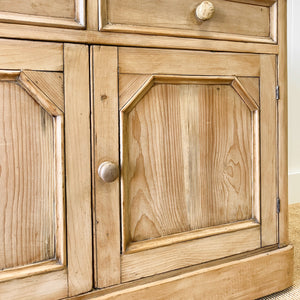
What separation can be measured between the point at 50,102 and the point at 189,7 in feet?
1.12

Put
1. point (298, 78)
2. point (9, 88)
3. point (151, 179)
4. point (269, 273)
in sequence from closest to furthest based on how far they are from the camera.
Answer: point (9, 88) < point (151, 179) < point (269, 273) < point (298, 78)

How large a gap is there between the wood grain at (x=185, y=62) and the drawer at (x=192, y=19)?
4 centimetres

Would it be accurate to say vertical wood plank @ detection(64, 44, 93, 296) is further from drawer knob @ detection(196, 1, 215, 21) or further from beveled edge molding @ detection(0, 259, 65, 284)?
drawer knob @ detection(196, 1, 215, 21)

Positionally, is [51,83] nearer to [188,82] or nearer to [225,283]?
[188,82]

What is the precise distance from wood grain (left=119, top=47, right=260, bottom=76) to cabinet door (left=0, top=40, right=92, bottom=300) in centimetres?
9

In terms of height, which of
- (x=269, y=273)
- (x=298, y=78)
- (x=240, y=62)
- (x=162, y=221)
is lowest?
(x=269, y=273)

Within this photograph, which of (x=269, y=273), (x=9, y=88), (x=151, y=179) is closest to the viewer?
(x=9, y=88)

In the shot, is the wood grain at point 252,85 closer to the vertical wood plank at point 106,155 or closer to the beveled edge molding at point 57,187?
the vertical wood plank at point 106,155

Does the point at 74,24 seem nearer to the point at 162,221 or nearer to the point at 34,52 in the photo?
the point at 34,52

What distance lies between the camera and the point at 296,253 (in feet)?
3.53

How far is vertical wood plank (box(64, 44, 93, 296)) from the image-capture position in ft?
1.97

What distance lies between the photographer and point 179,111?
698 mm

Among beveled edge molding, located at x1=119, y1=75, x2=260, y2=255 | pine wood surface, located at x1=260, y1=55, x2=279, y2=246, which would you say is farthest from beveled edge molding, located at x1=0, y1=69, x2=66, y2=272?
pine wood surface, located at x1=260, y1=55, x2=279, y2=246

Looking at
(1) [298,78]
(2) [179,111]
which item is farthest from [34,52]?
(1) [298,78]
